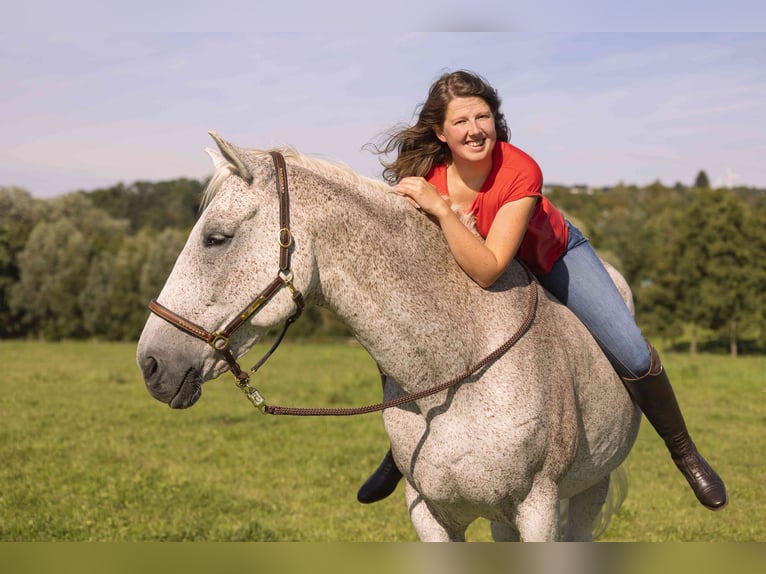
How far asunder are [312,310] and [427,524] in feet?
122

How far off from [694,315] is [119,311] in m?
30.2

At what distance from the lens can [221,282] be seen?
100 inches

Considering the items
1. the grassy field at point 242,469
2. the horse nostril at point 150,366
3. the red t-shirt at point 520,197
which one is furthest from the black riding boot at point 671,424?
the grassy field at point 242,469

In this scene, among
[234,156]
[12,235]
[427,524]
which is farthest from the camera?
[12,235]

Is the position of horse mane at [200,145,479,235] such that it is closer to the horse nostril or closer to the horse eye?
the horse eye

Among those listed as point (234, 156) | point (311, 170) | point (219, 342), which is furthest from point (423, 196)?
point (219, 342)

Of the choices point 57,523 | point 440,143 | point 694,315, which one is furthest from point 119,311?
point 440,143

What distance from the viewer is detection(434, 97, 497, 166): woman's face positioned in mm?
2932

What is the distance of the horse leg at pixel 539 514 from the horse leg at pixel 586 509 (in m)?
1.43

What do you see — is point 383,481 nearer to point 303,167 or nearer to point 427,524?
point 427,524

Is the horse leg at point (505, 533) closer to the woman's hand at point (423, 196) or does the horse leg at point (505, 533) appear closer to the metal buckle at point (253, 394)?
the metal buckle at point (253, 394)

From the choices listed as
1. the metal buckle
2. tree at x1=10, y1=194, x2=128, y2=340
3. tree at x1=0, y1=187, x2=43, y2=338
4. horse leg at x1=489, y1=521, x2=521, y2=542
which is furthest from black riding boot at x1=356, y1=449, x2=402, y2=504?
tree at x1=0, y1=187, x2=43, y2=338

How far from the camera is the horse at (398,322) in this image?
2.54 metres

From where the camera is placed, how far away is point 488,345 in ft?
9.34
